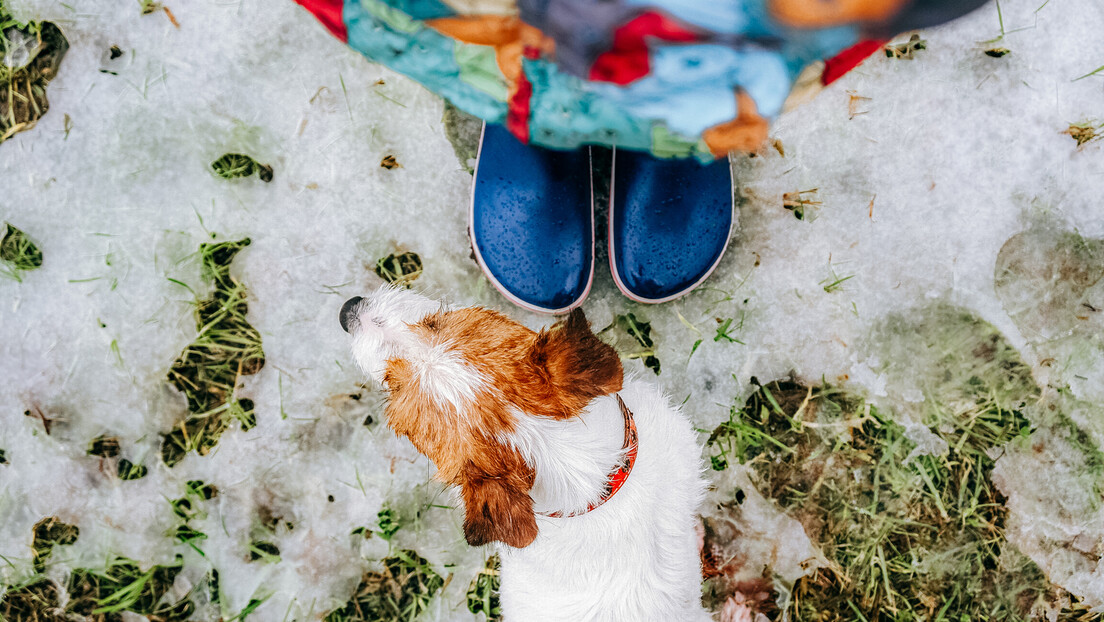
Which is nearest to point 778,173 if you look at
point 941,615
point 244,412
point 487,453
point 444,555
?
point 487,453

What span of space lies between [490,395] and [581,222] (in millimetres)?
968

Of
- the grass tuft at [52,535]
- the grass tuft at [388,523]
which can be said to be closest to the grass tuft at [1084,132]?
the grass tuft at [388,523]

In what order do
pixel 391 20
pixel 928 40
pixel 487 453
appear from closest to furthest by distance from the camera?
pixel 391 20, pixel 487 453, pixel 928 40

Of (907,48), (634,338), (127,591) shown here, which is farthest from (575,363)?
(127,591)

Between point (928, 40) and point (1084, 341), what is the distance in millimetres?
1327

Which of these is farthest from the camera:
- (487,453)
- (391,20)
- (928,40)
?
(928,40)

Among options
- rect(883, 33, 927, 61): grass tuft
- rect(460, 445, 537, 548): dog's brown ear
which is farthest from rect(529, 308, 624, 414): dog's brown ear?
rect(883, 33, 927, 61): grass tuft

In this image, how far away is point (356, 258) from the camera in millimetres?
2447

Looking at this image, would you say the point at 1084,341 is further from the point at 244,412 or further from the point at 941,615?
the point at 244,412

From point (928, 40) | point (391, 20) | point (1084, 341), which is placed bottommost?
point (1084, 341)

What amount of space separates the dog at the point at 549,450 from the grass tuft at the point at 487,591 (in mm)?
523

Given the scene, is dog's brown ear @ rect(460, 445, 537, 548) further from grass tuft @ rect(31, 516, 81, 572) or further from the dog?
grass tuft @ rect(31, 516, 81, 572)

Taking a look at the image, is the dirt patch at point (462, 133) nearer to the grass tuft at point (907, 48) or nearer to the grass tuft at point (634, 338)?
the grass tuft at point (634, 338)

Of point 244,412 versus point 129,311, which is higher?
point 129,311
